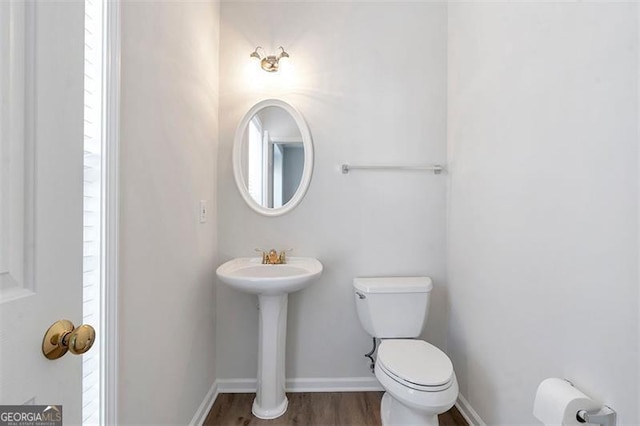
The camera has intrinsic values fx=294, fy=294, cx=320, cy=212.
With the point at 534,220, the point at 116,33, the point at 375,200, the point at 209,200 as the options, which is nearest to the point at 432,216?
the point at 375,200

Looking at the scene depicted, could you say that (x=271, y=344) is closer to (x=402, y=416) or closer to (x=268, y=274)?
(x=268, y=274)

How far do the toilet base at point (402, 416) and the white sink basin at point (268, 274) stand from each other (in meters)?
0.74

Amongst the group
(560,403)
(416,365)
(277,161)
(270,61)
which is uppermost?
(270,61)

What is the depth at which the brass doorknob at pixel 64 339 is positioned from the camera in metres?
0.47

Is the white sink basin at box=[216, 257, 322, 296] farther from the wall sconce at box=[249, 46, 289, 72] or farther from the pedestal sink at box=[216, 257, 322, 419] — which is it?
the wall sconce at box=[249, 46, 289, 72]

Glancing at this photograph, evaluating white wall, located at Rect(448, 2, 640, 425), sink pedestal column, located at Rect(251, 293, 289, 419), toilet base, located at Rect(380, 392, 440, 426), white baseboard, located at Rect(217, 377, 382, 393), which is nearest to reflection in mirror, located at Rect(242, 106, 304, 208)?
sink pedestal column, located at Rect(251, 293, 289, 419)

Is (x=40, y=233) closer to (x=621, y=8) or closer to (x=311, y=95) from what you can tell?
(x=621, y=8)

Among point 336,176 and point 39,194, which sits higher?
point 336,176

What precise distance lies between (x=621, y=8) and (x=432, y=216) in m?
1.26

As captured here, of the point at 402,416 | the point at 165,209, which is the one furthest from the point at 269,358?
the point at 165,209

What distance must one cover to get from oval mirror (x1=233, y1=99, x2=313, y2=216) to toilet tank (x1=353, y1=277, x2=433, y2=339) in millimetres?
739

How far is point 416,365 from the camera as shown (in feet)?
4.44

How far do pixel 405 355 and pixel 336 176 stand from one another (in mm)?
1093

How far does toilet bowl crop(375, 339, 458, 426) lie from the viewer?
1227 mm
